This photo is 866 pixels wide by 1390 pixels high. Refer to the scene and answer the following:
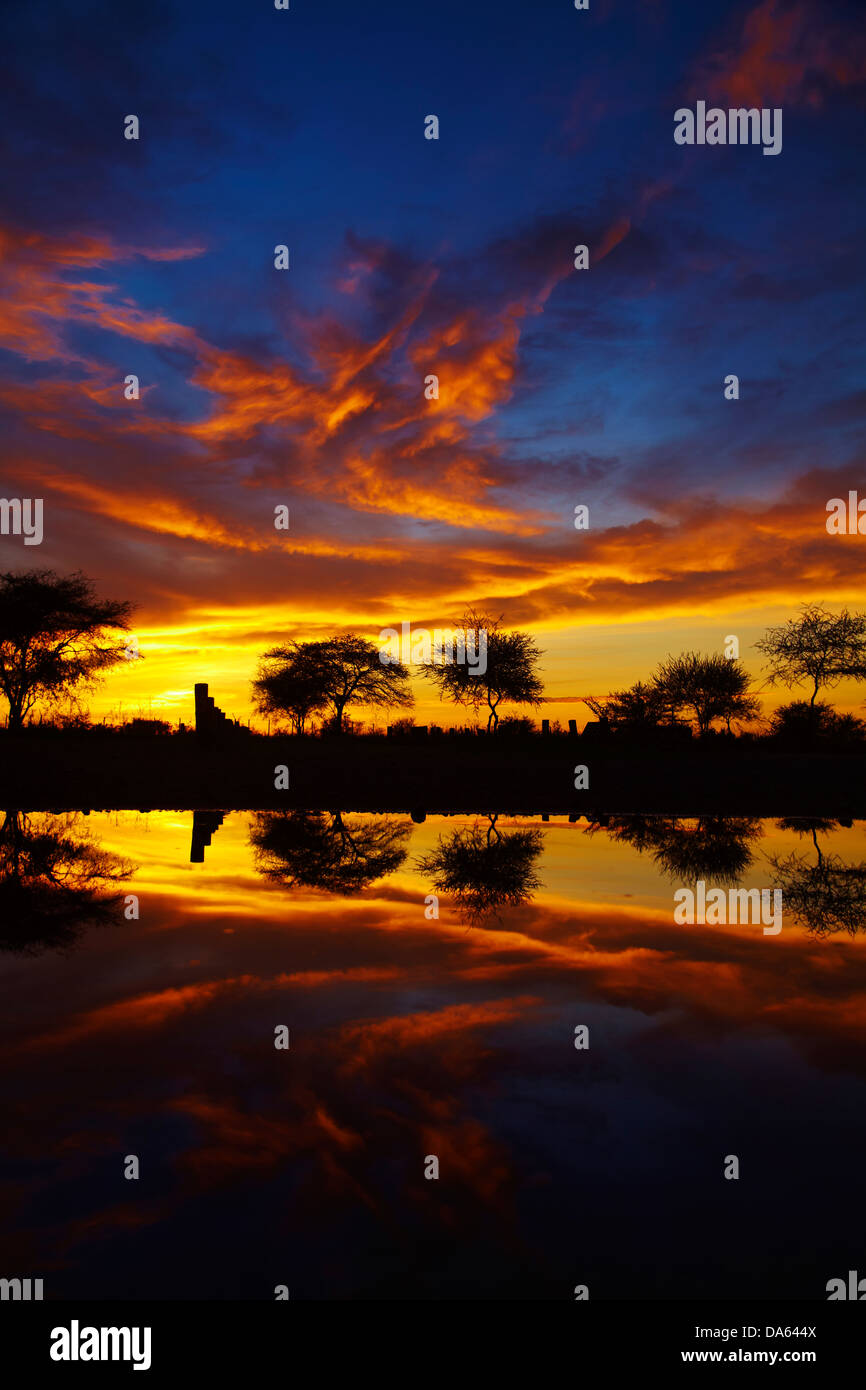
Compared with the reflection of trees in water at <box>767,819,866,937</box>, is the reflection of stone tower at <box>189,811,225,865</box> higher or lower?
higher

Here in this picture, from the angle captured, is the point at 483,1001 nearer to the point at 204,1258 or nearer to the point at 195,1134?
the point at 195,1134

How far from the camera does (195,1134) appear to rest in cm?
337

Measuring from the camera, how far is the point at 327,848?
11.9m

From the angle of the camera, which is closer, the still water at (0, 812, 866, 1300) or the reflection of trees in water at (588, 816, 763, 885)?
the still water at (0, 812, 866, 1300)

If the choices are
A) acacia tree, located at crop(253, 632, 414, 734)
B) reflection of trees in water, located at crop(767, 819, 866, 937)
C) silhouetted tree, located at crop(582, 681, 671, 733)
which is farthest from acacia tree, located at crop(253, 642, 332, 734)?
reflection of trees in water, located at crop(767, 819, 866, 937)

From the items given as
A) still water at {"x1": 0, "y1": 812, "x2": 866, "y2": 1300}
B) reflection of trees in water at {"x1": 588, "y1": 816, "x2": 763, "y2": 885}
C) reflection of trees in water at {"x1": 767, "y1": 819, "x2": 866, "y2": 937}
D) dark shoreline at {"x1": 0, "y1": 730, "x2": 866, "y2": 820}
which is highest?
dark shoreline at {"x1": 0, "y1": 730, "x2": 866, "y2": 820}

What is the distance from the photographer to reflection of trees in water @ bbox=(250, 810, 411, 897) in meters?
9.51

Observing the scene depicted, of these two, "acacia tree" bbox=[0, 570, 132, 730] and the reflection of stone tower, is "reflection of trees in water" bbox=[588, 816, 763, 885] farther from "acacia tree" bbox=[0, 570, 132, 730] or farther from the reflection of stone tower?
"acacia tree" bbox=[0, 570, 132, 730]

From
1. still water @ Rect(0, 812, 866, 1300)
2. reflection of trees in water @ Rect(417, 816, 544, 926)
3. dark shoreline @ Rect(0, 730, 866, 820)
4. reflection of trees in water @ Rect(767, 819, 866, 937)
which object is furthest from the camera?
dark shoreline @ Rect(0, 730, 866, 820)

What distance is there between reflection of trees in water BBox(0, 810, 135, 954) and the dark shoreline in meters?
6.08

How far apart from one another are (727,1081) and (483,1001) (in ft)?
5.38

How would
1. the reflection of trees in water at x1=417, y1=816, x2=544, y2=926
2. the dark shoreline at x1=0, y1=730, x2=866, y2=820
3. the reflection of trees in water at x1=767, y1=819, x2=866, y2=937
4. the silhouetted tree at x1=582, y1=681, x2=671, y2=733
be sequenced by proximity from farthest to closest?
1. the silhouetted tree at x1=582, y1=681, x2=671, y2=733
2. the dark shoreline at x1=0, y1=730, x2=866, y2=820
3. the reflection of trees in water at x1=417, y1=816, x2=544, y2=926
4. the reflection of trees in water at x1=767, y1=819, x2=866, y2=937

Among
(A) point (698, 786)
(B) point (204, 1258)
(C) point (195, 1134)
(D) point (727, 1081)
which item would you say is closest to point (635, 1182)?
(D) point (727, 1081)

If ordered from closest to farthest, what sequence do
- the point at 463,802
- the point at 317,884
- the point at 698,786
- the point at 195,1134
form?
the point at 195,1134 < the point at 317,884 < the point at 463,802 < the point at 698,786
